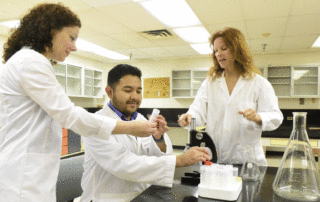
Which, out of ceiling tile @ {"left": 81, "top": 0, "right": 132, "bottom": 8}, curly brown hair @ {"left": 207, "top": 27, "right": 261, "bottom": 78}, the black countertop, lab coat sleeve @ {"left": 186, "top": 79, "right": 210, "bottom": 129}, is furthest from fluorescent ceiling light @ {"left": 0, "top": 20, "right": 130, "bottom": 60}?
the black countertop

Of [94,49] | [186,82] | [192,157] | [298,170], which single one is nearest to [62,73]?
[94,49]

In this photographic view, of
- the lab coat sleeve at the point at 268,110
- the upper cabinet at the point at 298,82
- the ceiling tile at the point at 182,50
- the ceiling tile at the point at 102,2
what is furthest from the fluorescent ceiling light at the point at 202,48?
the lab coat sleeve at the point at 268,110

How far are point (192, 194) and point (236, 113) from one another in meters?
0.86

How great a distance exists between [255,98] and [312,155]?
2.67ft

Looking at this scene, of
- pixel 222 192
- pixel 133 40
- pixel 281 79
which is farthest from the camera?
pixel 281 79

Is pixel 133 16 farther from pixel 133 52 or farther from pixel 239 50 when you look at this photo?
pixel 133 52

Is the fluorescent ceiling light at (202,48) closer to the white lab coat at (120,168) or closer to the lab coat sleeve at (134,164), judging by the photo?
the white lab coat at (120,168)

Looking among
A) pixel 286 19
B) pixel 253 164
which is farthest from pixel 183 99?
pixel 253 164

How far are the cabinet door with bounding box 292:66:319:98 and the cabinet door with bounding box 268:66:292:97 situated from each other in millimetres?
122

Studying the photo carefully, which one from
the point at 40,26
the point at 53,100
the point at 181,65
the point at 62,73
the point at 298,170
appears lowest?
the point at 298,170

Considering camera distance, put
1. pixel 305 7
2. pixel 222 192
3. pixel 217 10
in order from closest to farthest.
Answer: pixel 222 192
pixel 305 7
pixel 217 10

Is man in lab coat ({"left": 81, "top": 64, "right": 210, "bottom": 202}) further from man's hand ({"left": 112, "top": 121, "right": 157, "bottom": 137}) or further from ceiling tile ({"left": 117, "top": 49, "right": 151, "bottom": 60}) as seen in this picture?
ceiling tile ({"left": 117, "top": 49, "right": 151, "bottom": 60})

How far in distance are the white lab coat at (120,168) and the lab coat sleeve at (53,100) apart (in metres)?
0.23

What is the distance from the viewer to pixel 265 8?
122 inches
